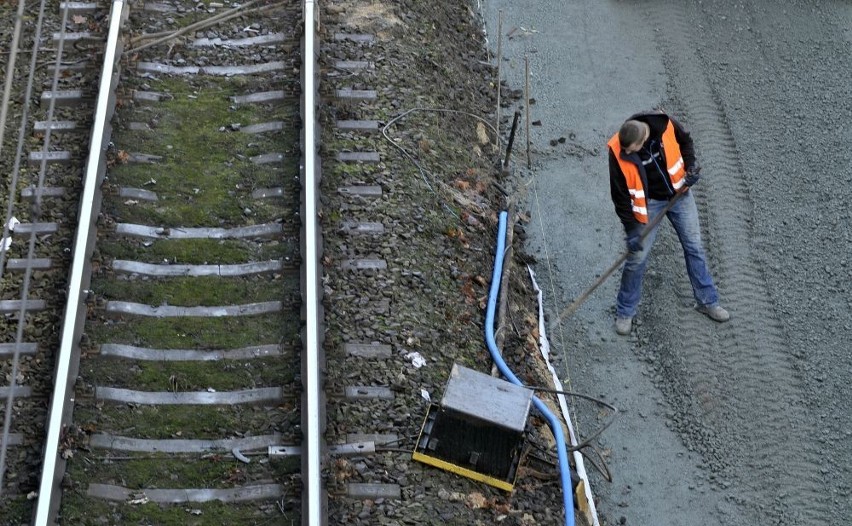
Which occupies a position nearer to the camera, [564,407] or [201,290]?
[201,290]

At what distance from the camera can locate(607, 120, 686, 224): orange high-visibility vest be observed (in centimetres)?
865

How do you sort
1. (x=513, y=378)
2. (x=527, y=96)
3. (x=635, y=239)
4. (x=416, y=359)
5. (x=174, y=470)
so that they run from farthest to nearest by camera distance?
(x=527, y=96) → (x=635, y=239) → (x=513, y=378) → (x=416, y=359) → (x=174, y=470)

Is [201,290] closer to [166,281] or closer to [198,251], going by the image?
[166,281]

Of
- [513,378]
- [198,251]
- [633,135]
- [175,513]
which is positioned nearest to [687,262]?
[633,135]

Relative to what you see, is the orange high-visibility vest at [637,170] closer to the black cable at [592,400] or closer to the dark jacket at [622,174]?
the dark jacket at [622,174]

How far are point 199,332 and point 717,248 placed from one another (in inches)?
169

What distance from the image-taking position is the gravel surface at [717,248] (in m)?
7.96

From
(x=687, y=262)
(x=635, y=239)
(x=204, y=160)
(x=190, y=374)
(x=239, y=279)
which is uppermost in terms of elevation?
(x=204, y=160)

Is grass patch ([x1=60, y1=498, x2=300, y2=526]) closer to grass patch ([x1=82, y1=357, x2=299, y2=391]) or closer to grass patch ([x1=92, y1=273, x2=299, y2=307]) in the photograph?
grass patch ([x1=82, y1=357, x2=299, y2=391])

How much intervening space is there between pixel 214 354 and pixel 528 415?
81.0 inches

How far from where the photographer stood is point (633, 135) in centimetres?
840

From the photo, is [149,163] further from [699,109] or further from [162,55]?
[699,109]

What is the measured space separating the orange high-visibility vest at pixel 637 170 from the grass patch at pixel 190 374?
9.42 ft

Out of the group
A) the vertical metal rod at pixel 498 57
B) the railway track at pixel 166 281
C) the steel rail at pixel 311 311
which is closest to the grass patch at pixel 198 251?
the railway track at pixel 166 281
